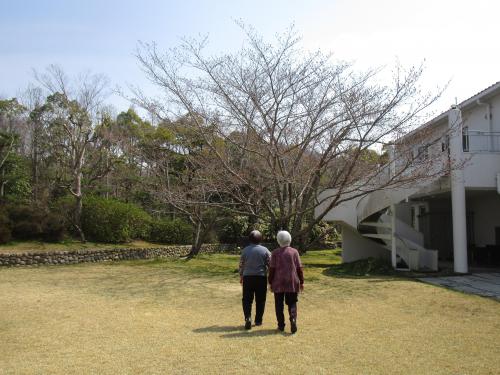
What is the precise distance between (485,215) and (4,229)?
17.6 m

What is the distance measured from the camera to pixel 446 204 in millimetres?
18891

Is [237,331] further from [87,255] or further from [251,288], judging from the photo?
[87,255]

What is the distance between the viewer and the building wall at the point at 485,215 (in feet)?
52.7

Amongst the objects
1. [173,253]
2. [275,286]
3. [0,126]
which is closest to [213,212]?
[173,253]

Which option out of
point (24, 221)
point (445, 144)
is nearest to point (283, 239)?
point (445, 144)

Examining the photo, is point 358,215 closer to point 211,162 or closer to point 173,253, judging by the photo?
point 211,162

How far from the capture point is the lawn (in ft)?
16.3

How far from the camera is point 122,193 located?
2581cm

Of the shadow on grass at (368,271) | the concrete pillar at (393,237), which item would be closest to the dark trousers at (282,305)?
the shadow on grass at (368,271)

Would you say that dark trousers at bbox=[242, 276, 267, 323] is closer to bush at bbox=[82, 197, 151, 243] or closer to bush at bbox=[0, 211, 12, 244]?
bush at bbox=[0, 211, 12, 244]

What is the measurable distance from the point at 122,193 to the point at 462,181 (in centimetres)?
1783

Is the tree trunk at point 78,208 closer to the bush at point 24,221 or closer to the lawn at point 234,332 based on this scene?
the bush at point 24,221

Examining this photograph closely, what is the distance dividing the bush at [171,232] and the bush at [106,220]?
1767 millimetres

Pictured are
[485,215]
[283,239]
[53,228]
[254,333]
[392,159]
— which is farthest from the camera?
[53,228]
